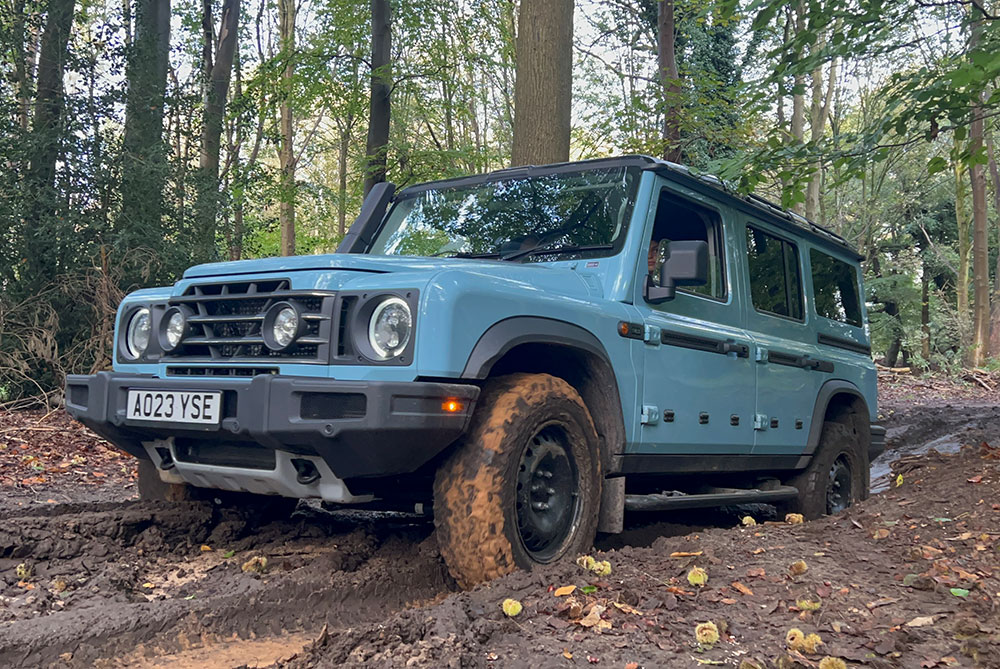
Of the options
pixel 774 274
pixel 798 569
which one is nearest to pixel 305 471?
pixel 798 569

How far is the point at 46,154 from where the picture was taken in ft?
31.2

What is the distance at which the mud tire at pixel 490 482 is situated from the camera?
11.0 feet

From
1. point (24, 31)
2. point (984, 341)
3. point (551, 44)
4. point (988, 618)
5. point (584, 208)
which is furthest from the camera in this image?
point (984, 341)

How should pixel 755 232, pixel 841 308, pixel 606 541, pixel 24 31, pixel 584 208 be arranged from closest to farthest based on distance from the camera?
pixel 584 208, pixel 606 541, pixel 755 232, pixel 841 308, pixel 24 31

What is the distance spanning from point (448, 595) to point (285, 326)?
1340mm

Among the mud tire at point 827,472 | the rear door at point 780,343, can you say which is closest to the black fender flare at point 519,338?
the rear door at point 780,343

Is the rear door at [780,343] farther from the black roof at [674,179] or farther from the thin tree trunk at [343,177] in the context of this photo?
the thin tree trunk at [343,177]

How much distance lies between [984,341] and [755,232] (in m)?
22.0

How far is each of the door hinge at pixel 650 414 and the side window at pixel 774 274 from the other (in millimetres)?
1496

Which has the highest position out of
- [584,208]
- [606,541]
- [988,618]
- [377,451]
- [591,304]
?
[584,208]

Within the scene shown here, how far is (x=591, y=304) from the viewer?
4.04 meters

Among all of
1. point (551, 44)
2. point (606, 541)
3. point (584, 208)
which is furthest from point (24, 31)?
point (606, 541)

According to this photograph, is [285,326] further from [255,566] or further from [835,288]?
[835,288]

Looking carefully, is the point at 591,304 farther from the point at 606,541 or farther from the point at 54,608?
the point at 54,608
